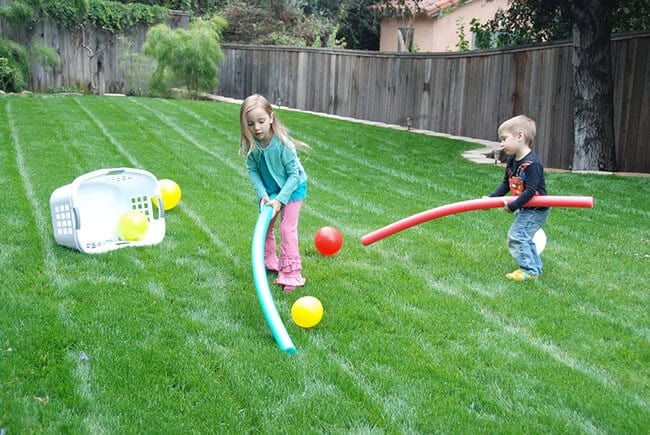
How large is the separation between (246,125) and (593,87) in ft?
25.5

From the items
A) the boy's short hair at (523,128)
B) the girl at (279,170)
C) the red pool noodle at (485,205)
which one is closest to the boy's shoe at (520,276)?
the red pool noodle at (485,205)

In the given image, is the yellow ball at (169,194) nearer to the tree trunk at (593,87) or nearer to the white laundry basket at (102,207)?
the white laundry basket at (102,207)

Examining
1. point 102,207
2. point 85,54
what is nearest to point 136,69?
point 85,54

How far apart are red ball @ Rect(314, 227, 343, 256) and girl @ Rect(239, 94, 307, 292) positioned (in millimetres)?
699

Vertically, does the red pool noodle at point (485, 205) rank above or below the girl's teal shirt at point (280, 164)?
below

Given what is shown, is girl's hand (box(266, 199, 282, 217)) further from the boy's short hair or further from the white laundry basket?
the boy's short hair

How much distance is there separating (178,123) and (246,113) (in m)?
8.87

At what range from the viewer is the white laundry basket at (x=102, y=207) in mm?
5605

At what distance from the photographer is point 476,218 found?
7637 millimetres

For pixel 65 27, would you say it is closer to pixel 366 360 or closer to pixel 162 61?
pixel 162 61

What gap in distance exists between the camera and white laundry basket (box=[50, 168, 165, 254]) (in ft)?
18.4

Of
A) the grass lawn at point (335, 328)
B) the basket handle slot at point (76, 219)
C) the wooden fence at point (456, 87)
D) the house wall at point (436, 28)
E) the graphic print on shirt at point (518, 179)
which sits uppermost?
the house wall at point (436, 28)

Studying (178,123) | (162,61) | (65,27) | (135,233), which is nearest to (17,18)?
(65,27)

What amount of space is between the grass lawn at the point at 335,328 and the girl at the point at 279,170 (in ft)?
0.71
